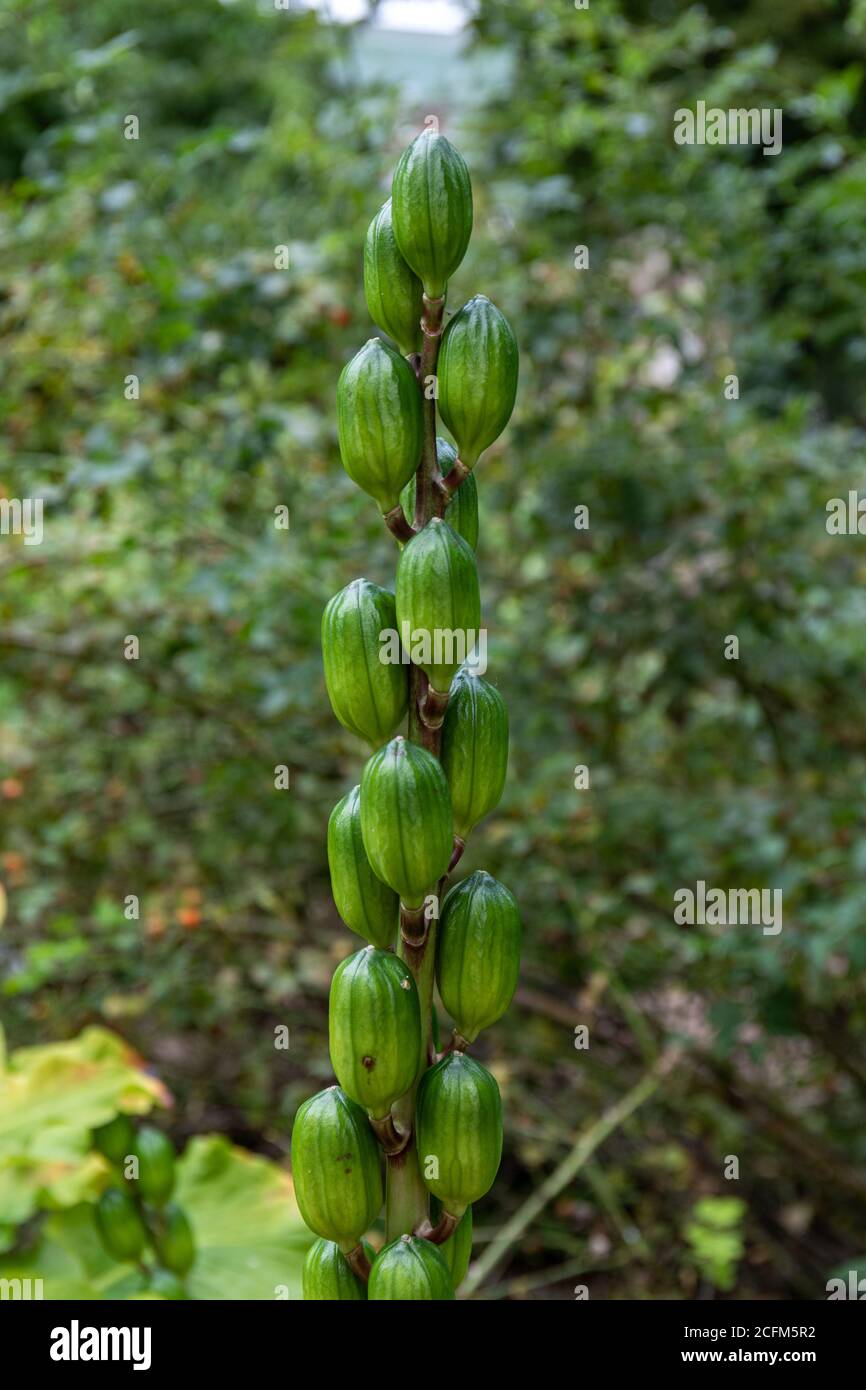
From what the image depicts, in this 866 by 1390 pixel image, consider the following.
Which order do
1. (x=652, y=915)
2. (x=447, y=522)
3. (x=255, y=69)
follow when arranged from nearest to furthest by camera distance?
(x=447, y=522) → (x=652, y=915) → (x=255, y=69)

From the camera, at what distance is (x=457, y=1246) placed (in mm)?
668

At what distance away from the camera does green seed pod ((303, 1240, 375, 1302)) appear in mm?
646

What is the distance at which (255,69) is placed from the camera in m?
8.12

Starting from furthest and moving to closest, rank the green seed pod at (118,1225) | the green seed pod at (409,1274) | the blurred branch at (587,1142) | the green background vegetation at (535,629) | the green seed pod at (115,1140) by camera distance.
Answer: the green background vegetation at (535,629) → the blurred branch at (587,1142) → the green seed pod at (115,1140) → the green seed pod at (118,1225) → the green seed pod at (409,1274)

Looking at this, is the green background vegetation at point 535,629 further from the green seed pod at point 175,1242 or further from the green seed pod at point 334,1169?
the green seed pod at point 334,1169

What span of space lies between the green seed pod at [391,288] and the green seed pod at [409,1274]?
445 millimetres

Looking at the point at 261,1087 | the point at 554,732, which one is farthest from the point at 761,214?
the point at 261,1087

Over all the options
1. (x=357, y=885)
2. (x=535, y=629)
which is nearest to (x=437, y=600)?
(x=357, y=885)

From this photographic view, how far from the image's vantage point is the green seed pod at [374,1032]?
0.61 m

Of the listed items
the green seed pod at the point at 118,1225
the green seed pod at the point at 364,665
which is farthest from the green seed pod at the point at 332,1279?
the green seed pod at the point at 118,1225

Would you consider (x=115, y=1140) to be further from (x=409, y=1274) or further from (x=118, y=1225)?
(x=409, y=1274)
